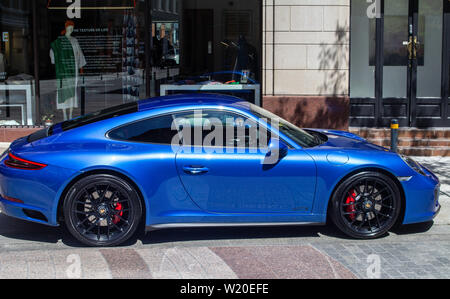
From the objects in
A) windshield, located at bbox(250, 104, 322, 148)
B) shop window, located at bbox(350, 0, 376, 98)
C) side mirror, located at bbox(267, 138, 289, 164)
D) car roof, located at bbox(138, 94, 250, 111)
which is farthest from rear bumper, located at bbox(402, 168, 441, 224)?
shop window, located at bbox(350, 0, 376, 98)

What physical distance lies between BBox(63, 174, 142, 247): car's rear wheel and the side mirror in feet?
4.49

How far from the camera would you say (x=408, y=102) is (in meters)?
12.0

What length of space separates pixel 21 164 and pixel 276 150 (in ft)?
8.14

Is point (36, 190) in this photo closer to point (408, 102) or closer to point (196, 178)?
point (196, 178)

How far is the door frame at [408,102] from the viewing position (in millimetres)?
11875

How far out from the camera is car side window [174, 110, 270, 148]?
6.27 metres

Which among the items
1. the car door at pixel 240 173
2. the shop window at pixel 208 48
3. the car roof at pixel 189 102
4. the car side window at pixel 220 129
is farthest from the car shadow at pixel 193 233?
the shop window at pixel 208 48

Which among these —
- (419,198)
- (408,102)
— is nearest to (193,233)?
(419,198)

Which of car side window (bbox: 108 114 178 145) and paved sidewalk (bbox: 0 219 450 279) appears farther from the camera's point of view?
car side window (bbox: 108 114 178 145)

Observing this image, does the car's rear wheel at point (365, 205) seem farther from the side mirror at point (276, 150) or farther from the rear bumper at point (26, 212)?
the rear bumper at point (26, 212)

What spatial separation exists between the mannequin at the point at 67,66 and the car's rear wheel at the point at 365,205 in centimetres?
734

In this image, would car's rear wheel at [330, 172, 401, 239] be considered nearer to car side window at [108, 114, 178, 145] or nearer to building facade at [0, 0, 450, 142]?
→ car side window at [108, 114, 178, 145]

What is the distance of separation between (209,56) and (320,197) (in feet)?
20.4
